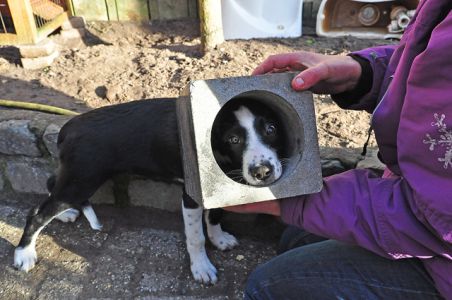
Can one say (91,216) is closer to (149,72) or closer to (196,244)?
(196,244)

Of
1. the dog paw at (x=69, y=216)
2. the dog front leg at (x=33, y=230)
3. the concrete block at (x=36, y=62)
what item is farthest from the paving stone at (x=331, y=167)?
the concrete block at (x=36, y=62)

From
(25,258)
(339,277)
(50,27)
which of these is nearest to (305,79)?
(339,277)

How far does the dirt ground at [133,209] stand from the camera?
2562 mm

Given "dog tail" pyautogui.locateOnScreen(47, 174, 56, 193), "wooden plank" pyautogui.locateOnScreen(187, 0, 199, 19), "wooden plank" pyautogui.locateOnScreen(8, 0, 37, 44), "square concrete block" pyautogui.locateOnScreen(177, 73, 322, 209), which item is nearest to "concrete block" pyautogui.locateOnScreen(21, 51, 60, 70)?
"wooden plank" pyautogui.locateOnScreen(8, 0, 37, 44)

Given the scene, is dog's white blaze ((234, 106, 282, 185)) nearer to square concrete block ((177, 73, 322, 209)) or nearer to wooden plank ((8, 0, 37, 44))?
square concrete block ((177, 73, 322, 209))

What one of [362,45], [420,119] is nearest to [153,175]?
[420,119]

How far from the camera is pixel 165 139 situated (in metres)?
2.53

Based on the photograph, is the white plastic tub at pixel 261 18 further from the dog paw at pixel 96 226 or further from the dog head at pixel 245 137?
the dog head at pixel 245 137

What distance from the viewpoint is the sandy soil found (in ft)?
10.6

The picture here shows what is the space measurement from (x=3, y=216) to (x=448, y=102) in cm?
268

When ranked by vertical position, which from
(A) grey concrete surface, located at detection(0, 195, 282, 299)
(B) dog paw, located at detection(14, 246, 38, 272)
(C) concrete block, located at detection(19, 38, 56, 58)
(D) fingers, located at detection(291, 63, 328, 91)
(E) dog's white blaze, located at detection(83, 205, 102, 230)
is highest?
(D) fingers, located at detection(291, 63, 328, 91)

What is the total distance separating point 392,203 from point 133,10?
13.5 feet

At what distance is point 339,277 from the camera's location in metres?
1.62

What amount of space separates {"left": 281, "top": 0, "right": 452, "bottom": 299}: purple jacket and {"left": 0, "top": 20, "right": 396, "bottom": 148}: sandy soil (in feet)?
4.46
